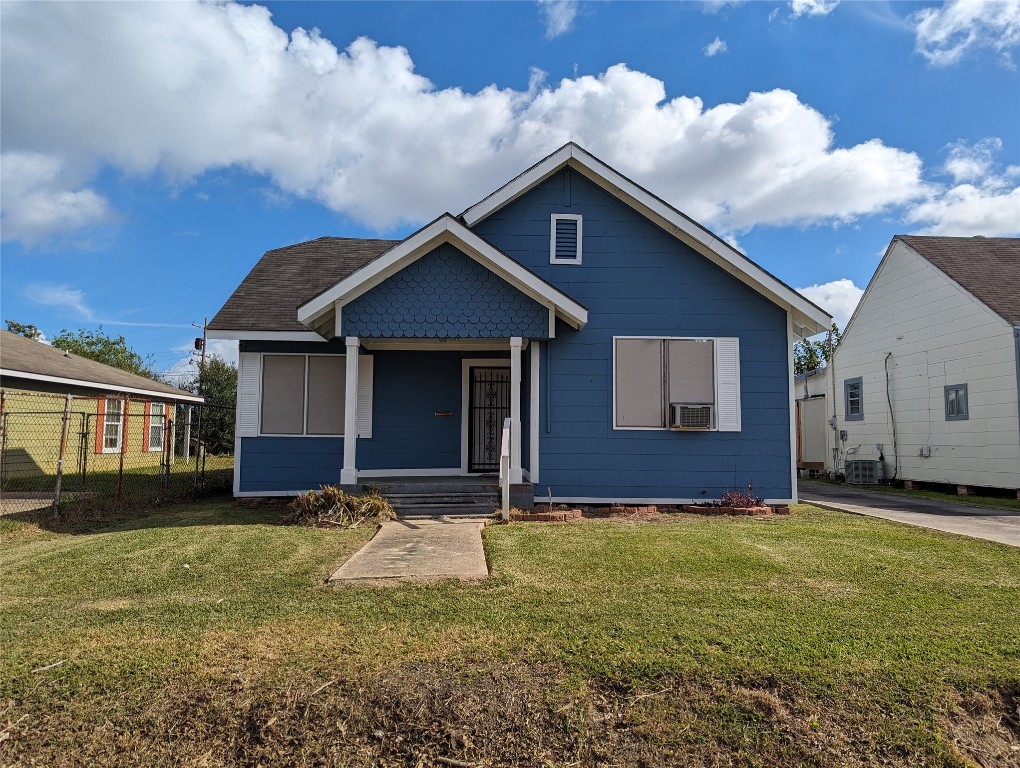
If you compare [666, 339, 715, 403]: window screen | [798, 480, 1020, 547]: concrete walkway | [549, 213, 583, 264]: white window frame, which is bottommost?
[798, 480, 1020, 547]: concrete walkway

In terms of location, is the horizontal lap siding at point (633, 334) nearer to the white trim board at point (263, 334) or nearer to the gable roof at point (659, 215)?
the gable roof at point (659, 215)

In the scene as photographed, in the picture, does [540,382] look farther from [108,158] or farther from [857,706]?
[108,158]

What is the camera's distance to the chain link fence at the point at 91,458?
951 cm

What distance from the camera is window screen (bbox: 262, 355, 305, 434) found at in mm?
10648

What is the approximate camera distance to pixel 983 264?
14.7 metres

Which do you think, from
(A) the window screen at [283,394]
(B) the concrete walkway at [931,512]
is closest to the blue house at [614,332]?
(A) the window screen at [283,394]

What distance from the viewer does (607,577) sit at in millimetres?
5051

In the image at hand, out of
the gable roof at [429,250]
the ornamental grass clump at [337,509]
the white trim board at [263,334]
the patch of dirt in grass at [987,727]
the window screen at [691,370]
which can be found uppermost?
the gable roof at [429,250]

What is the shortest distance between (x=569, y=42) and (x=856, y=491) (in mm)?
11978

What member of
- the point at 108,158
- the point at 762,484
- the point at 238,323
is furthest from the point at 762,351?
the point at 108,158

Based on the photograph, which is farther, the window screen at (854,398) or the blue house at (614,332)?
the window screen at (854,398)

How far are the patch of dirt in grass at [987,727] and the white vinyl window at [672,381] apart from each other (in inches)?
249

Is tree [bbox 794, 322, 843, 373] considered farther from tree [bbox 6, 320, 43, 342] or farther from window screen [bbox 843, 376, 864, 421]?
tree [bbox 6, 320, 43, 342]

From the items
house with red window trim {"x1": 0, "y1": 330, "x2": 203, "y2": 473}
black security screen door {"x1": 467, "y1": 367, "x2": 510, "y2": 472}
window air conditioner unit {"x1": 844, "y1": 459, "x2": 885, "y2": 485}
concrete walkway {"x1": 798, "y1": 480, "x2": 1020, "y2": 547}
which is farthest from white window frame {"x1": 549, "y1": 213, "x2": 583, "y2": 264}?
window air conditioner unit {"x1": 844, "y1": 459, "x2": 885, "y2": 485}
